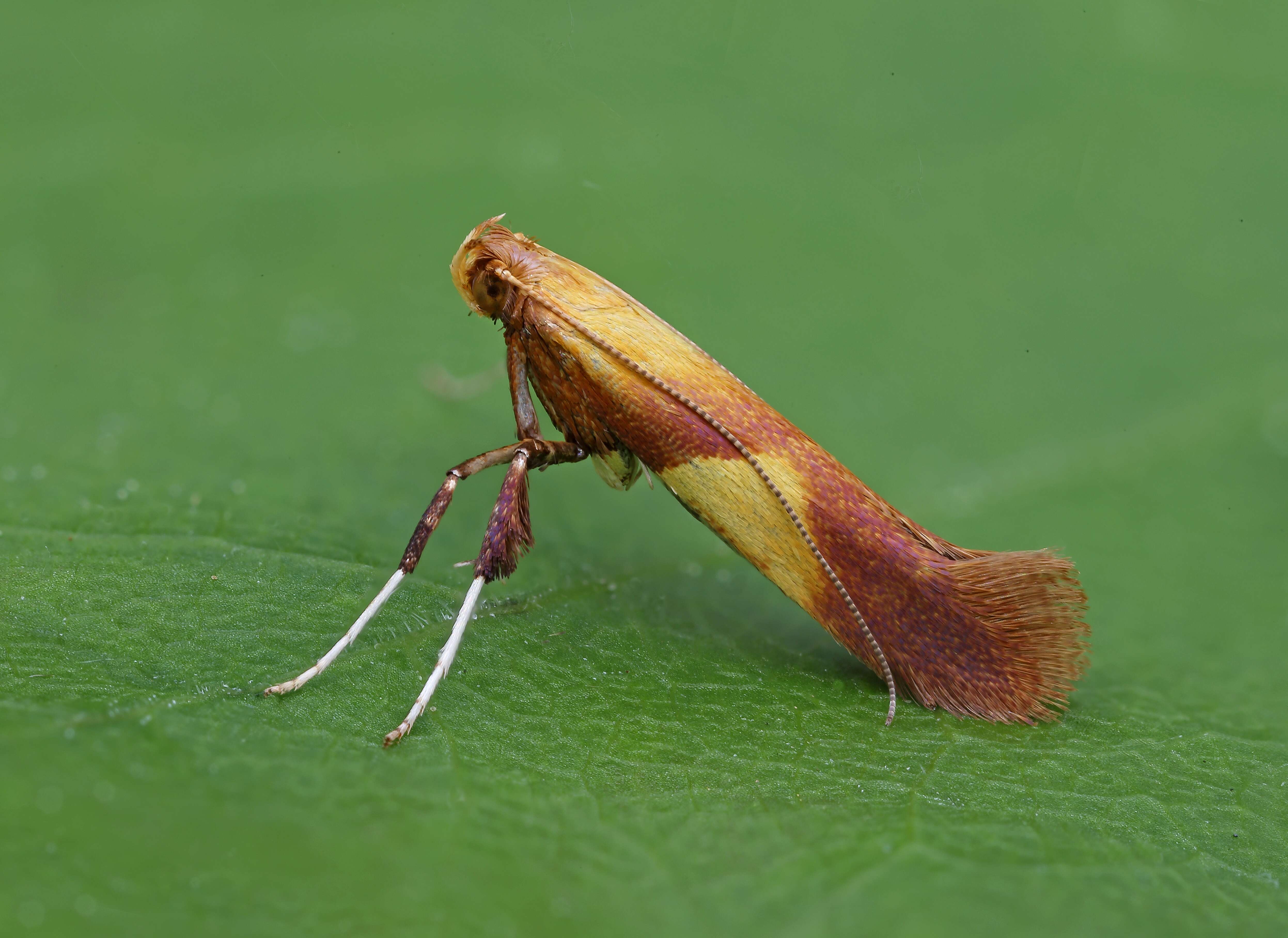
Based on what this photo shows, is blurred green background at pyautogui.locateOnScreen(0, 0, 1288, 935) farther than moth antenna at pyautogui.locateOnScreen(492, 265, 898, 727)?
No

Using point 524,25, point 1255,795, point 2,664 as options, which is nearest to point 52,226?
point 524,25

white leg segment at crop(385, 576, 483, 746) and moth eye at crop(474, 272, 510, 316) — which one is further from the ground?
moth eye at crop(474, 272, 510, 316)

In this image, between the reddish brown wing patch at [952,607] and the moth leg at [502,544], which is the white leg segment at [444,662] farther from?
the reddish brown wing patch at [952,607]

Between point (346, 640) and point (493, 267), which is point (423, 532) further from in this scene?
point (493, 267)

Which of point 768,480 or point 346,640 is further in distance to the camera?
point 768,480

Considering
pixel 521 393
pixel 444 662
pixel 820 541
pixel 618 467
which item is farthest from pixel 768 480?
pixel 444 662

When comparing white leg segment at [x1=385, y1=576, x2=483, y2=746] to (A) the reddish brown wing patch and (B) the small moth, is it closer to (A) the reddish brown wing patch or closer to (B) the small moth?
(B) the small moth

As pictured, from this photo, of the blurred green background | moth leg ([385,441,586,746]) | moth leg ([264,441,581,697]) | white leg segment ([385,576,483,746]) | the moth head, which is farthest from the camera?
the moth head

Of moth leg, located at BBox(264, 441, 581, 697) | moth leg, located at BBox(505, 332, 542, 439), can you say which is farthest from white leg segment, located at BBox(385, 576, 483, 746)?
moth leg, located at BBox(505, 332, 542, 439)
